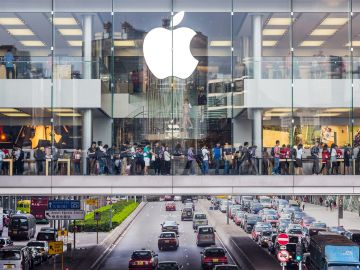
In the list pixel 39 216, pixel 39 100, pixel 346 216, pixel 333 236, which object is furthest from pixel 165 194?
pixel 346 216

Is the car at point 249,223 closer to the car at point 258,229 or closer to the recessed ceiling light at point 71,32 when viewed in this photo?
the car at point 258,229

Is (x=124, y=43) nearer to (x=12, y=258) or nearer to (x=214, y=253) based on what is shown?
(x=12, y=258)

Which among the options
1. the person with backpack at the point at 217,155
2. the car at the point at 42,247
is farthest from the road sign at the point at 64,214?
the car at the point at 42,247

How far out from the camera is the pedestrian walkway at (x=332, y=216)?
8610 cm

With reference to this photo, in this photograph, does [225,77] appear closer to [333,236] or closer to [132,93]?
[132,93]

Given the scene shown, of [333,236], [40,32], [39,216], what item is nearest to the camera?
[40,32]

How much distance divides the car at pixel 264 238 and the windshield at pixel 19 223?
19.9 m

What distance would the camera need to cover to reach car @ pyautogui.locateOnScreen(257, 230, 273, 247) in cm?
5998

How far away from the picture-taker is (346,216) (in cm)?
9850

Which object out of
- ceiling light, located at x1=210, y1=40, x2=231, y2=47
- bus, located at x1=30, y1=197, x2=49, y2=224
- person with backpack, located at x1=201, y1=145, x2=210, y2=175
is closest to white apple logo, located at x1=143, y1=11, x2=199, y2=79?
ceiling light, located at x1=210, y1=40, x2=231, y2=47

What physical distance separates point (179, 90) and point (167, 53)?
158cm

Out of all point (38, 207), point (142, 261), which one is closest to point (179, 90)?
point (142, 261)

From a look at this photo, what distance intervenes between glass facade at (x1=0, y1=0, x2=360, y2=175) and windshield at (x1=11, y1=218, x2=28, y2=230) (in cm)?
3621

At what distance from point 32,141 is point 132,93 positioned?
4.48 metres
